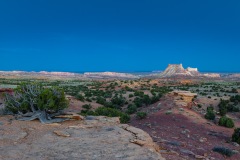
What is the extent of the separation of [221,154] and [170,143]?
7.51ft

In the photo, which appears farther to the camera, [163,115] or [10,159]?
[163,115]

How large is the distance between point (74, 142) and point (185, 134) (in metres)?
8.41

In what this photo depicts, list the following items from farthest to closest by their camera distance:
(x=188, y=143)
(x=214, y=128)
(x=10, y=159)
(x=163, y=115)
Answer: (x=163, y=115) → (x=214, y=128) → (x=188, y=143) → (x=10, y=159)

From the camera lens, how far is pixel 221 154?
11789 mm

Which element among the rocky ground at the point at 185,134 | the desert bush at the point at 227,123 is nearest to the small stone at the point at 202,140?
the rocky ground at the point at 185,134

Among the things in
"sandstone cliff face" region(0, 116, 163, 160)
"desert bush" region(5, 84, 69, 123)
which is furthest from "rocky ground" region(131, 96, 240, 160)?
"desert bush" region(5, 84, 69, 123)

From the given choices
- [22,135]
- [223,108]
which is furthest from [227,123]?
[22,135]

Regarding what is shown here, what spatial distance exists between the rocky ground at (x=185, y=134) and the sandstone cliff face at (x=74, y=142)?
1.42 metres

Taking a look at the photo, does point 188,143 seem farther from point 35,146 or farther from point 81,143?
point 35,146

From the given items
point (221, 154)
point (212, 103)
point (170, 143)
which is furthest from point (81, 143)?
point (212, 103)

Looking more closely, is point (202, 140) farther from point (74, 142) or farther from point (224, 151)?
point (74, 142)

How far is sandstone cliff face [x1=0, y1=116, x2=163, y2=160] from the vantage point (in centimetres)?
742

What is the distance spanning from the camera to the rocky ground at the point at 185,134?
10984mm

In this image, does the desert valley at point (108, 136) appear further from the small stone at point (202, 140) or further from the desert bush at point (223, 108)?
the desert bush at point (223, 108)
